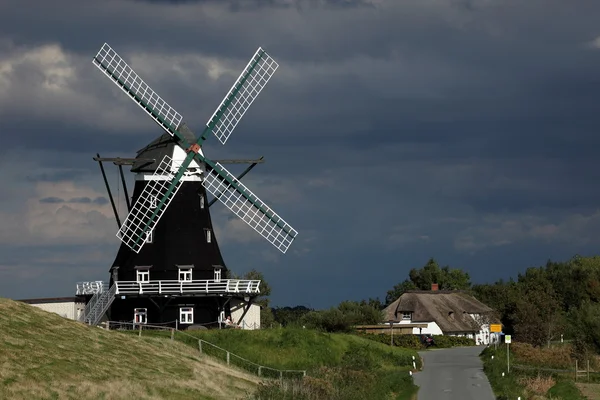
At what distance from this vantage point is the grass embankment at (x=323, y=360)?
42759mm

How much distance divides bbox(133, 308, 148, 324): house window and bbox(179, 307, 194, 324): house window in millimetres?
2328

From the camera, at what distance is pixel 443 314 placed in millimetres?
116375

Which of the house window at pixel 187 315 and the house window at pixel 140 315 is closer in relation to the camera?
the house window at pixel 140 315

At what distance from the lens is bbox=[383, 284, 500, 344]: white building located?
114 meters

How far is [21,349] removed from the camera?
141 ft

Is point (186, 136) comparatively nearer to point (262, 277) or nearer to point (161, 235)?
point (161, 235)

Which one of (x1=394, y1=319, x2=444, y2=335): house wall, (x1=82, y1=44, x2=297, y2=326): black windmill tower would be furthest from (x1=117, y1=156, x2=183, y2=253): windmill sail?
(x1=394, y1=319, x2=444, y2=335): house wall

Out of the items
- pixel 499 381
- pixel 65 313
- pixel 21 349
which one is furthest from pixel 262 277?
pixel 21 349

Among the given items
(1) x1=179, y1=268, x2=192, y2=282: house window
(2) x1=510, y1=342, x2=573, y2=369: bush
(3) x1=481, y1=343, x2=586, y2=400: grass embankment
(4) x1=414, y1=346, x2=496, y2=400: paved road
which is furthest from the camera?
(2) x1=510, y1=342, x2=573, y2=369: bush

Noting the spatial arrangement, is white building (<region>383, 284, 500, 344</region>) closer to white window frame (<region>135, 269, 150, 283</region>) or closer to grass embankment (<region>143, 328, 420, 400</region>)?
grass embankment (<region>143, 328, 420, 400</region>)

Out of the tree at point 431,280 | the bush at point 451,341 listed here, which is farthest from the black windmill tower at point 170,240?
the tree at point 431,280

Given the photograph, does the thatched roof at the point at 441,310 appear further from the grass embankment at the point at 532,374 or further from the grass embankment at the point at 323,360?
the grass embankment at the point at 323,360

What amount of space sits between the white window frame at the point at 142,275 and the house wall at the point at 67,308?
21.3ft

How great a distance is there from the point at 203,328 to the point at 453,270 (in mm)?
95271
